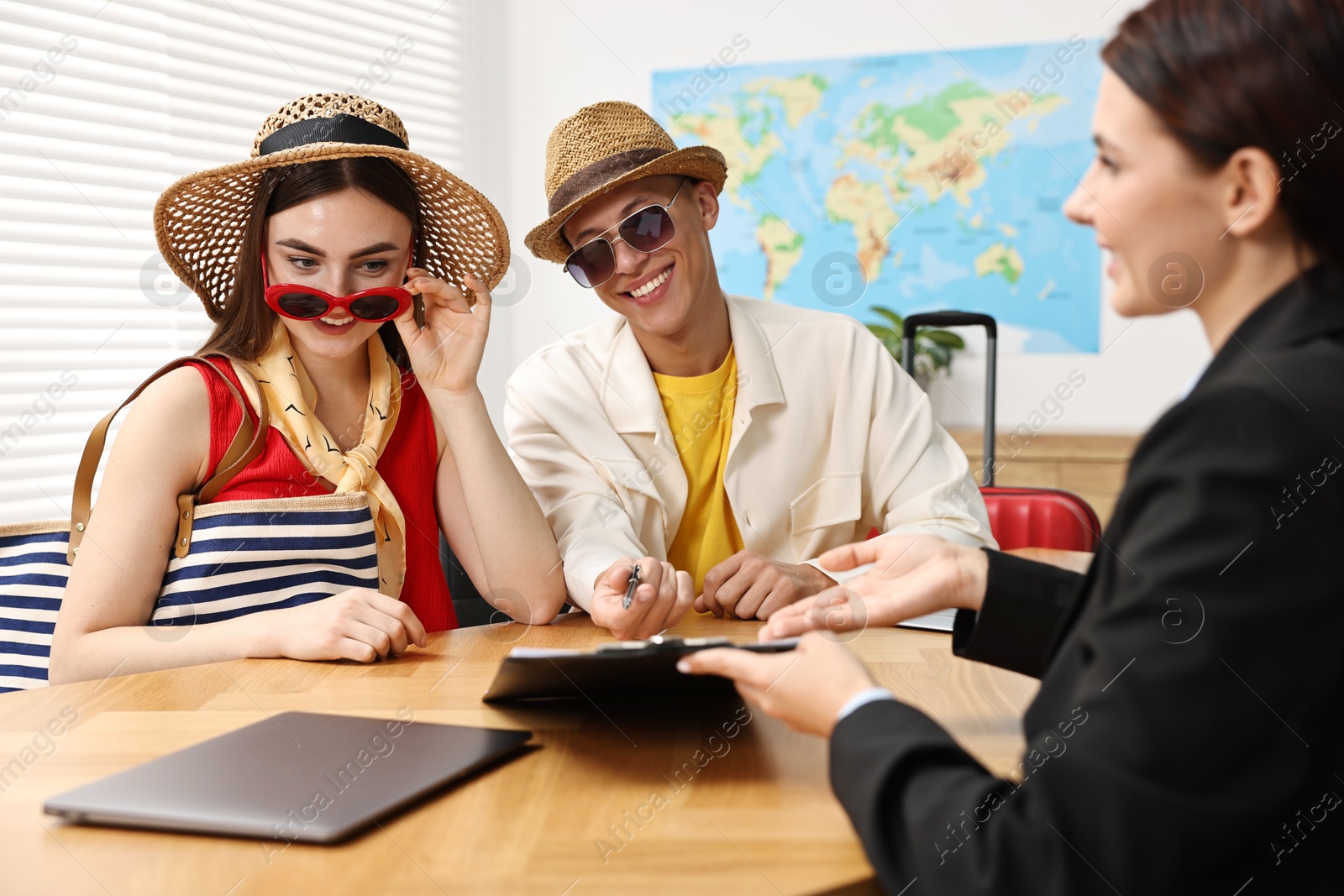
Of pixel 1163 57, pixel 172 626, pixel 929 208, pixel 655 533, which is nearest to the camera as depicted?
pixel 1163 57

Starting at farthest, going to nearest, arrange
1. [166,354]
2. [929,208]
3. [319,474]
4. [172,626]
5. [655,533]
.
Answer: [929,208]
[166,354]
[655,533]
[319,474]
[172,626]

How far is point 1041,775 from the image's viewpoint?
701mm

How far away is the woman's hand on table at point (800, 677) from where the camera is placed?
88cm

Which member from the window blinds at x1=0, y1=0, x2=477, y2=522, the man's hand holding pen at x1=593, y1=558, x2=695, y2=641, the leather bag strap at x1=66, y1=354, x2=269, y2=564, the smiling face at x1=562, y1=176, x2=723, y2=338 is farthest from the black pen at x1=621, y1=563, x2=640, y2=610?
the window blinds at x1=0, y1=0, x2=477, y2=522

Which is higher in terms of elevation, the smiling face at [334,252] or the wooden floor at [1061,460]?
the smiling face at [334,252]

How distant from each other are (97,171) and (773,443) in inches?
86.4

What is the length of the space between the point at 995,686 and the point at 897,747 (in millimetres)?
575

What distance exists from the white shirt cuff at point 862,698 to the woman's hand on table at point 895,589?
27cm

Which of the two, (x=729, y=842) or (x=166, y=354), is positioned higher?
(x=166, y=354)

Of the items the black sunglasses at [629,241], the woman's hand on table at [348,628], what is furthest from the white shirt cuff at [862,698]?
the black sunglasses at [629,241]

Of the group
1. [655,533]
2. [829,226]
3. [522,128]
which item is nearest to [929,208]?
[829,226]

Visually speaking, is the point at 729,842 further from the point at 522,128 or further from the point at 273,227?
the point at 522,128

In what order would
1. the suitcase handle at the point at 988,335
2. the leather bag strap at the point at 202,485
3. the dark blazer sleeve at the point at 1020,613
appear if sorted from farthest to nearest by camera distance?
the suitcase handle at the point at 988,335 → the leather bag strap at the point at 202,485 → the dark blazer sleeve at the point at 1020,613

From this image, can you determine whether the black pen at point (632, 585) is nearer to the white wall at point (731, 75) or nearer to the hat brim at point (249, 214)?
the hat brim at point (249, 214)
